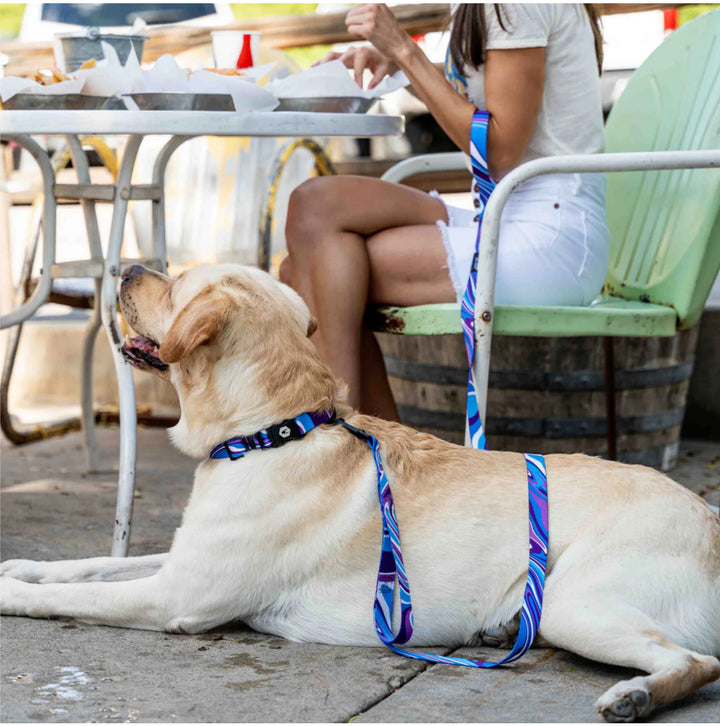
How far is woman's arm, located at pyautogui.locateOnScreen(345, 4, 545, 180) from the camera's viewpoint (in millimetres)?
3061

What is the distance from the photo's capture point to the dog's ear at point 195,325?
7.30 feet

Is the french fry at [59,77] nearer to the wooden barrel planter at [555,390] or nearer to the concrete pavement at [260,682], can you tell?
the concrete pavement at [260,682]

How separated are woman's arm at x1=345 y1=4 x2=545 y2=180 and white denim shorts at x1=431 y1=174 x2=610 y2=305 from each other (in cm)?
16

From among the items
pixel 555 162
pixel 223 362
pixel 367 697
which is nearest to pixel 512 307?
pixel 555 162

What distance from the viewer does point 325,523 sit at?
7.72 feet

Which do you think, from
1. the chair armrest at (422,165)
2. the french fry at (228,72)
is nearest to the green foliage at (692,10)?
the chair armrest at (422,165)

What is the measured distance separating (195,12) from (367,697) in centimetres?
807

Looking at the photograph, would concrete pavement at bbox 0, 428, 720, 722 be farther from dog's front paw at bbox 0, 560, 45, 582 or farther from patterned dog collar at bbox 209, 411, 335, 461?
patterned dog collar at bbox 209, 411, 335, 461

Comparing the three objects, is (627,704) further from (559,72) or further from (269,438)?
(559,72)

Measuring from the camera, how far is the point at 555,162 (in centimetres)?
283

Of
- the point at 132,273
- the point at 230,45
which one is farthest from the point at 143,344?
the point at 230,45

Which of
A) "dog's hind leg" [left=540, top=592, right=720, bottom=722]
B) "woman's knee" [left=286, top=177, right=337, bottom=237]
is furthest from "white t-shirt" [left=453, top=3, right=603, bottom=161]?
"dog's hind leg" [left=540, top=592, right=720, bottom=722]

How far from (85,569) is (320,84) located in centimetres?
143

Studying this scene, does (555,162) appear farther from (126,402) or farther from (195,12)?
(195,12)
